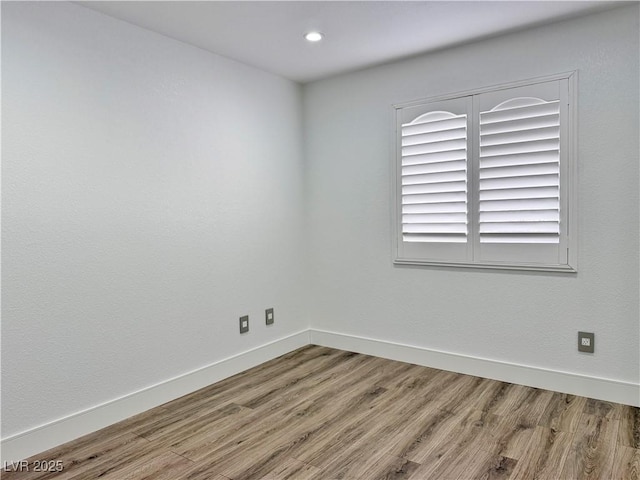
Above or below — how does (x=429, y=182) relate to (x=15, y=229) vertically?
above

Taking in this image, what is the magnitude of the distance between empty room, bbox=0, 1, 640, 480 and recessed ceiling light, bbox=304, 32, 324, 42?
0.02m

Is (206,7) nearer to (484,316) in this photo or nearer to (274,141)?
(274,141)

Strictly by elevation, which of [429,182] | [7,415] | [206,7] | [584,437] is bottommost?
[584,437]

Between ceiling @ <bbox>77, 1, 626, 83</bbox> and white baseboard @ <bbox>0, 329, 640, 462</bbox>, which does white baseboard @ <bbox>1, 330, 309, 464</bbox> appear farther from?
ceiling @ <bbox>77, 1, 626, 83</bbox>

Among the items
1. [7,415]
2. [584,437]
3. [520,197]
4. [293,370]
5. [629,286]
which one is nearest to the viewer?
[7,415]

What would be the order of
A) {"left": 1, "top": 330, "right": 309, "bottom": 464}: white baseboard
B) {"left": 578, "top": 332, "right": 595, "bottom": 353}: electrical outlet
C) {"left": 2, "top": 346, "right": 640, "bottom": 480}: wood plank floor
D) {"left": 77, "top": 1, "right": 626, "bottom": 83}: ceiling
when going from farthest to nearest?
{"left": 578, "top": 332, "right": 595, "bottom": 353}: electrical outlet → {"left": 77, "top": 1, "right": 626, "bottom": 83}: ceiling → {"left": 1, "top": 330, "right": 309, "bottom": 464}: white baseboard → {"left": 2, "top": 346, "right": 640, "bottom": 480}: wood plank floor

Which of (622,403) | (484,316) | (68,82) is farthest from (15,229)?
(622,403)

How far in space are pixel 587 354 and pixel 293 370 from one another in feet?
6.39

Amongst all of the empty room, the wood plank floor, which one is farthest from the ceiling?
the wood plank floor

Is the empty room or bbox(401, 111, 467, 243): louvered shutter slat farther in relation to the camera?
bbox(401, 111, 467, 243): louvered shutter slat

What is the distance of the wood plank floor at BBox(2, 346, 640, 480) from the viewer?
2.04 meters

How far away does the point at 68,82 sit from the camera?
91.7 inches

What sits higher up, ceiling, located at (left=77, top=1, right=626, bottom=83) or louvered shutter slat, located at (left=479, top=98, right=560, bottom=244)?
ceiling, located at (left=77, top=1, right=626, bottom=83)

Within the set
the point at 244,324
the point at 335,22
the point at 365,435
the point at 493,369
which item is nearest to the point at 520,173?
the point at 493,369
